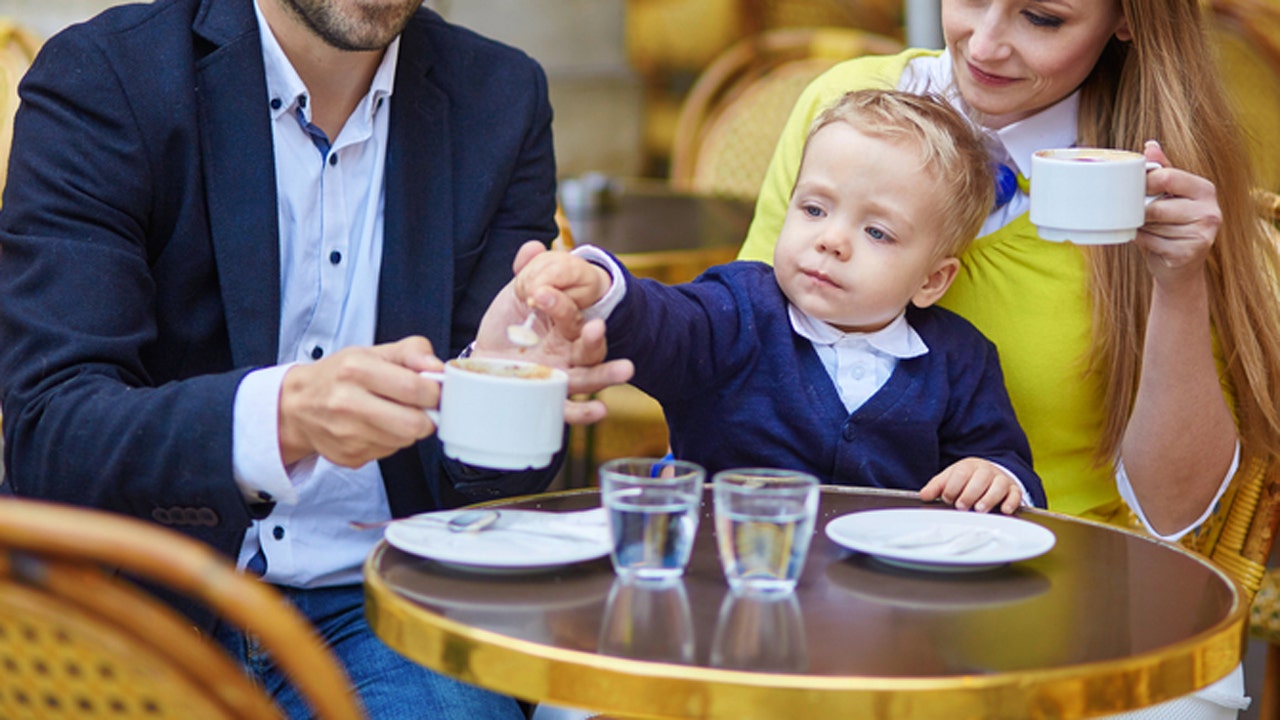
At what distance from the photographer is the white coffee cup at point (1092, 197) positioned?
148cm

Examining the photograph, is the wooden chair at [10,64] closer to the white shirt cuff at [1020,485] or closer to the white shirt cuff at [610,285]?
the white shirt cuff at [610,285]

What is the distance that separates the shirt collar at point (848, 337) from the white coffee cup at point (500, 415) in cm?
63

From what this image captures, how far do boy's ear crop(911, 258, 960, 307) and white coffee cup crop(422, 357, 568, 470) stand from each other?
2.54 ft

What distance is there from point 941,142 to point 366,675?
0.96 m

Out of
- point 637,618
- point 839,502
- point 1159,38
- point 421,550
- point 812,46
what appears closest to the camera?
point 637,618

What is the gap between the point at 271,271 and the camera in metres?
1.71

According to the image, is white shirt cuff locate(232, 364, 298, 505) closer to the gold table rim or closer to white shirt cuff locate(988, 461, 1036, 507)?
the gold table rim

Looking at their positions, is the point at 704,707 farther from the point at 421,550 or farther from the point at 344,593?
the point at 344,593

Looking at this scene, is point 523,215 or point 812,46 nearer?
point 523,215

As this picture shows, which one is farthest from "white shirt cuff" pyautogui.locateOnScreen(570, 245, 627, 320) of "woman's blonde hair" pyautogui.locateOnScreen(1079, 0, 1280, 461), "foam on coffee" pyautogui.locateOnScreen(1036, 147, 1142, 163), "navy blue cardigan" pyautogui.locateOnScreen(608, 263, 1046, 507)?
"woman's blonde hair" pyautogui.locateOnScreen(1079, 0, 1280, 461)

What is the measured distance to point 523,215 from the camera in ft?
6.43

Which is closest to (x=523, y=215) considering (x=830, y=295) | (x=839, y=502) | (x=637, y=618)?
(x=830, y=295)

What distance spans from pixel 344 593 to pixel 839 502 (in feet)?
2.09

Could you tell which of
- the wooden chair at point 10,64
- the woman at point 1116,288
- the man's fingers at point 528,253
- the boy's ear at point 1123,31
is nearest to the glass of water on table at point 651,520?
the man's fingers at point 528,253
